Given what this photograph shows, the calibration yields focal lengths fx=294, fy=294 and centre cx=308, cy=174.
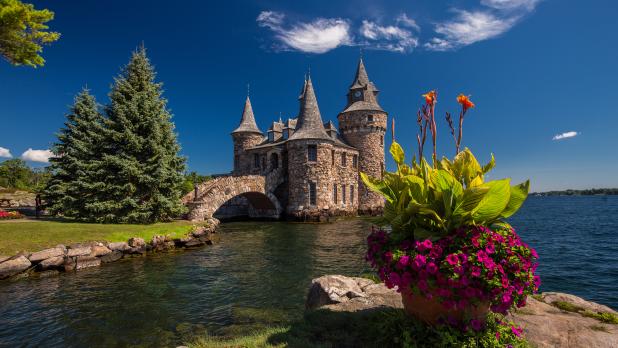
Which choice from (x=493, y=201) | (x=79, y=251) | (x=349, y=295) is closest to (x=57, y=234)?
(x=79, y=251)

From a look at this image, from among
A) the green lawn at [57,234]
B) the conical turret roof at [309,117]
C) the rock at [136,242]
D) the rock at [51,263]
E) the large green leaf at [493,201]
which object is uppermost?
the conical turret roof at [309,117]

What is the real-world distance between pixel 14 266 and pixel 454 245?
492 inches

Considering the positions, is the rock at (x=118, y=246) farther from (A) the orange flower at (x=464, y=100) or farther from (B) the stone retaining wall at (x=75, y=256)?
(A) the orange flower at (x=464, y=100)

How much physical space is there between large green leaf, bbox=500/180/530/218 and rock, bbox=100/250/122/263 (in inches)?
523

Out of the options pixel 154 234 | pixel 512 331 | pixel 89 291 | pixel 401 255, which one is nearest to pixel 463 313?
pixel 512 331

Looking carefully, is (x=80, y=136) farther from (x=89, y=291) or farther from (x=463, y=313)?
(x=463, y=313)

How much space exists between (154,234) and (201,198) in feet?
25.9

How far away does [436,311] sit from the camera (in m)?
3.23

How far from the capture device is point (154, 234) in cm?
1390

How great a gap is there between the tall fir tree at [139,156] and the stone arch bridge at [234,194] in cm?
310

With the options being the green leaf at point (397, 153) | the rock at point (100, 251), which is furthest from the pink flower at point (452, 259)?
the rock at point (100, 251)

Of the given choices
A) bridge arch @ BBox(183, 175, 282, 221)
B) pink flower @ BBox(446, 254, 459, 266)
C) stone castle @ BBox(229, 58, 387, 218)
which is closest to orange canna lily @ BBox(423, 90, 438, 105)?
pink flower @ BBox(446, 254, 459, 266)

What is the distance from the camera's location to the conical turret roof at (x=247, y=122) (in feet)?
117

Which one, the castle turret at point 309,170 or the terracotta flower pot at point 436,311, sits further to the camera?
the castle turret at point 309,170
